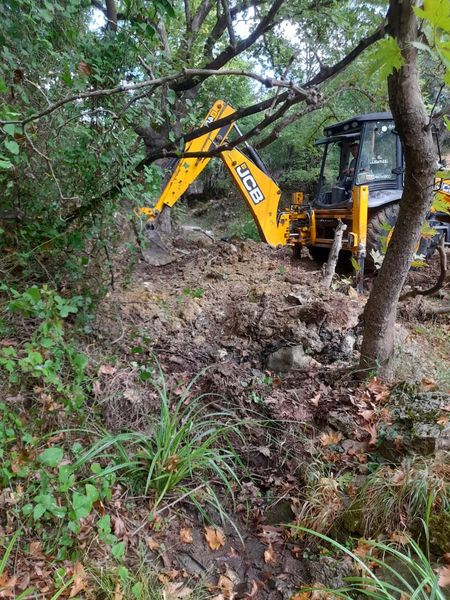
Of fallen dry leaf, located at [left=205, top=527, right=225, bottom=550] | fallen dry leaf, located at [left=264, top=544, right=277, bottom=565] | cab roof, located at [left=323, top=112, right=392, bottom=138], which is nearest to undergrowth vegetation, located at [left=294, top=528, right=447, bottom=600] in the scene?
fallen dry leaf, located at [left=264, top=544, right=277, bottom=565]

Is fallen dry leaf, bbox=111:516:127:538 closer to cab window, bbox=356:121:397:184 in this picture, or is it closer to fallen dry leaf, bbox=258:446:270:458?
fallen dry leaf, bbox=258:446:270:458

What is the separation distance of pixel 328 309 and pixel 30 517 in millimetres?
3039

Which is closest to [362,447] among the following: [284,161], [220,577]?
[220,577]

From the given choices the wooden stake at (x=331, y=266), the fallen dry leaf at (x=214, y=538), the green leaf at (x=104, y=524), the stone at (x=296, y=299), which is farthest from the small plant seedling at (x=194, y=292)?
the green leaf at (x=104, y=524)

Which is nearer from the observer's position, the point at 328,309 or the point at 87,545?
the point at 87,545

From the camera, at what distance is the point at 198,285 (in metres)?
5.18

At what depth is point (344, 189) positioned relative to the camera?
7.02 meters

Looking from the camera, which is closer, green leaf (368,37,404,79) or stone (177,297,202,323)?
green leaf (368,37,404,79)

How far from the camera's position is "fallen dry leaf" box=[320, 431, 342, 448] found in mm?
A: 2695

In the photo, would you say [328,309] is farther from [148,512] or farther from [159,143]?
[159,143]

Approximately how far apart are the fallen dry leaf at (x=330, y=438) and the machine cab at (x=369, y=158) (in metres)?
4.57

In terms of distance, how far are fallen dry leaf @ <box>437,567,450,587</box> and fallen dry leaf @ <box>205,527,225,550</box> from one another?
1.09m

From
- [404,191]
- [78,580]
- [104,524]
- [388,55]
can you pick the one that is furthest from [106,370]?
[388,55]

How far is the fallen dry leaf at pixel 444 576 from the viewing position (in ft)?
5.59
